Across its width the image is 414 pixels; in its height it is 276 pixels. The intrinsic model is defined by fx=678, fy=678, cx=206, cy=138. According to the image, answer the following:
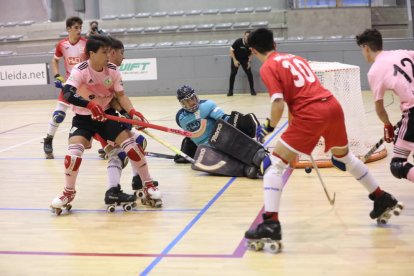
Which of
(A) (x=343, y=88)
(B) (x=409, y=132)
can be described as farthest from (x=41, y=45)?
(B) (x=409, y=132)

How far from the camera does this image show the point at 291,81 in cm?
516

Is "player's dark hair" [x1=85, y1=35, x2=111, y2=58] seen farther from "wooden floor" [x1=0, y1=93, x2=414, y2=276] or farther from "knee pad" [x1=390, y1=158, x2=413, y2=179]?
"knee pad" [x1=390, y1=158, x2=413, y2=179]

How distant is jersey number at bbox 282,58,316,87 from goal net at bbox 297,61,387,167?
2.91 m

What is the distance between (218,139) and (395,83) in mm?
2742

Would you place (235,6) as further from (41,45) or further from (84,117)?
(84,117)

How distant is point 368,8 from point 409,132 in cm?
1362

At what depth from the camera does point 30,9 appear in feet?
76.9

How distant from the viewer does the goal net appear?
8.16 metres

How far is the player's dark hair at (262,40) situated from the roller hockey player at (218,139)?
2.74 m

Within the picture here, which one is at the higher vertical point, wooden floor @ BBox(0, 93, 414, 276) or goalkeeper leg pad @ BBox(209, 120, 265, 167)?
goalkeeper leg pad @ BBox(209, 120, 265, 167)

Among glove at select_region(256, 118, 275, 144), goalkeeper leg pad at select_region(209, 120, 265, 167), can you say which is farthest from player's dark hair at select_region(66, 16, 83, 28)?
glove at select_region(256, 118, 275, 144)

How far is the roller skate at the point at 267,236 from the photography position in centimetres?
513

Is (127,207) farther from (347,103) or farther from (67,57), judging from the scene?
(67,57)

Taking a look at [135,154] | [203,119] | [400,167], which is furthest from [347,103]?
[135,154]
